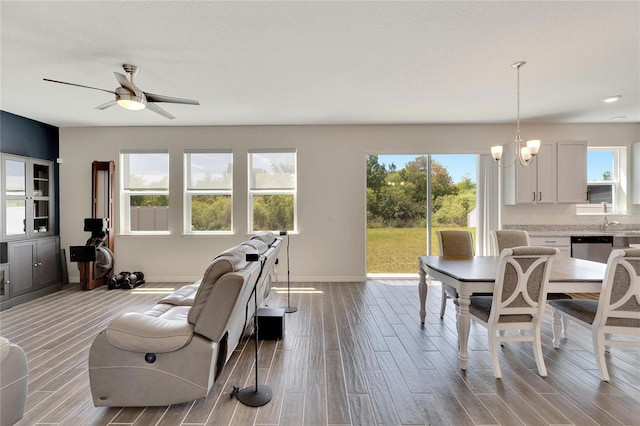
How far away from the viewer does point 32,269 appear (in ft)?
14.9

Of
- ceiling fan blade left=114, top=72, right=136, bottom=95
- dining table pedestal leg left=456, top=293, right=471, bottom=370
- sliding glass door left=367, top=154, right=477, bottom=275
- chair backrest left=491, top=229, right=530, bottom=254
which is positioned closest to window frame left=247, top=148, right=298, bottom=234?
sliding glass door left=367, top=154, right=477, bottom=275

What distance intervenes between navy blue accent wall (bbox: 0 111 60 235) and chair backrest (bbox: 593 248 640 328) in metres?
7.20

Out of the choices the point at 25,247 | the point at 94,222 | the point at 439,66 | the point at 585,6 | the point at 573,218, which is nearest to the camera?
the point at 585,6

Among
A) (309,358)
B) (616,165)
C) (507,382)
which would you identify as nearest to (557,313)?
(507,382)

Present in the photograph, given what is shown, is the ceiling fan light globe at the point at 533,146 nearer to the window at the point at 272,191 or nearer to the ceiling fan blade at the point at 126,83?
the window at the point at 272,191

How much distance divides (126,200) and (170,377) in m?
4.63

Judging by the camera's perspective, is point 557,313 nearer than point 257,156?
Yes

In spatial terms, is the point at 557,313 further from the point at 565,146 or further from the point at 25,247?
the point at 25,247

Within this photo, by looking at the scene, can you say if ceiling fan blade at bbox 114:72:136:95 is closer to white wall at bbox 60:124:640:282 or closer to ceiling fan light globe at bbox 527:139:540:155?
white wall at bbox 60:124:640:282

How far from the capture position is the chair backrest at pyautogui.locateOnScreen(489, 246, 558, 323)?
7.54 ft

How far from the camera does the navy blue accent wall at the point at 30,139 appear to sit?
14.8 ft

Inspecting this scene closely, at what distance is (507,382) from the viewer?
231 cm

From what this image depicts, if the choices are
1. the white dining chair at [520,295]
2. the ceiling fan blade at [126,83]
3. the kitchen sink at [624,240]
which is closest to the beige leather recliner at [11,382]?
the ceiling fan blade at [126,83]

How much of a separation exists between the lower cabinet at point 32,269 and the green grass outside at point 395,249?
5.25m
